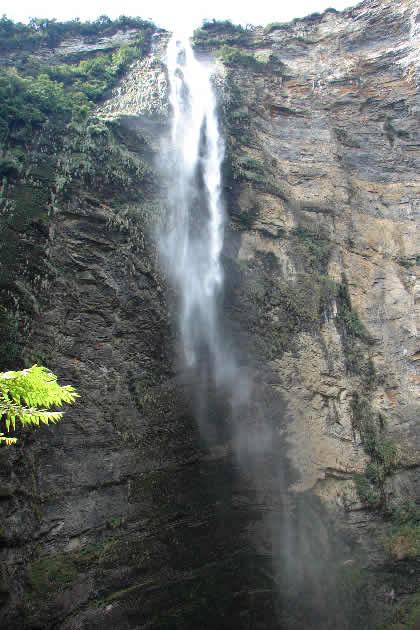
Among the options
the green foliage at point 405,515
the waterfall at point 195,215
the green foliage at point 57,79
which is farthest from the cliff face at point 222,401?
the green foliage at point 57,79

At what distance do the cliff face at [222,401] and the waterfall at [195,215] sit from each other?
459 mm

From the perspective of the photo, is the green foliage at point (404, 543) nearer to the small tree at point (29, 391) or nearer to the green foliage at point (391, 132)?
the small tree at point (29, 391)

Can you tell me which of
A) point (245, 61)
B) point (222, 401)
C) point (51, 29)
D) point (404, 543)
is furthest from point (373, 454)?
point (51, 29)

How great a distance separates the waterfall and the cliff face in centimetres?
46

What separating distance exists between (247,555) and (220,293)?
7.08 metres

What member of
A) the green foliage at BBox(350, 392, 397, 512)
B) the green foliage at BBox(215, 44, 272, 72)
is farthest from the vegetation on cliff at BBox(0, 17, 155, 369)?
the green foliage at BBox(350, 392, 397, 512)

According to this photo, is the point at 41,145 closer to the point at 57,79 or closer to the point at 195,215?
the point at 195,215

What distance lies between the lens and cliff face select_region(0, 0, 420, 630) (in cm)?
952

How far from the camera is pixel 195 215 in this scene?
15.3 metres

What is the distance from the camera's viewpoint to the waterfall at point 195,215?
13.4 metres

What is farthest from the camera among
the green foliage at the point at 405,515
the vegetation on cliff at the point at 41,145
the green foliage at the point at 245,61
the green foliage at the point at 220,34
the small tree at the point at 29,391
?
the green foliage at the point at 220,34

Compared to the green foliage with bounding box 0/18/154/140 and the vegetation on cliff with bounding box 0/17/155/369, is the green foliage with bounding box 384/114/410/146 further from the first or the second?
the green foliage with bounding box 0/18/154/140

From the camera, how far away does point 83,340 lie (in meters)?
11.1

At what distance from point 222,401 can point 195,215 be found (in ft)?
20.6
